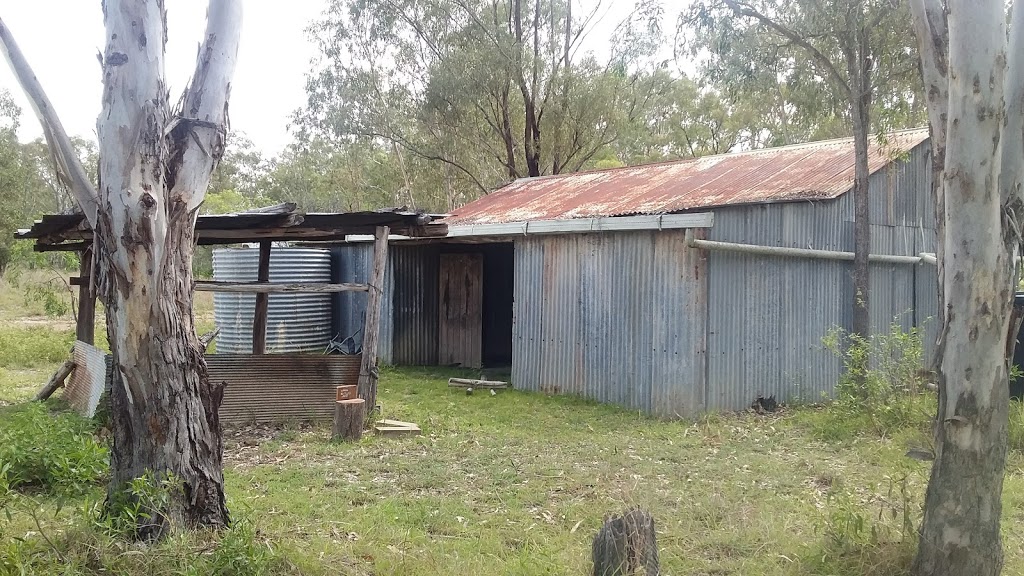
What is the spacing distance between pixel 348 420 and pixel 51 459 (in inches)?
118

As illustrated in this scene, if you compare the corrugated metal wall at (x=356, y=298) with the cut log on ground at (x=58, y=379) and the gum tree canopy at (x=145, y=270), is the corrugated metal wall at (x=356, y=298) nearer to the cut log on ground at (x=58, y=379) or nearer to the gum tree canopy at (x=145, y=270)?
the cut log on ground at (x=58, y=379)

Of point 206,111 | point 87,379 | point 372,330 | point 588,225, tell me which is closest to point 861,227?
point 588,225

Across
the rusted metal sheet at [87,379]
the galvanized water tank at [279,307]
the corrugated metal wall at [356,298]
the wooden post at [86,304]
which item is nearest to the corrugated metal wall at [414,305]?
the corrugated metal wall at [356,298]

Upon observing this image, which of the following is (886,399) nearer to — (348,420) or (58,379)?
(348,420)

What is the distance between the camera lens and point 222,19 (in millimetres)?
4914

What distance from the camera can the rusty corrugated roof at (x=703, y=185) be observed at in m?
10.2

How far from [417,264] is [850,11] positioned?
8107 mm

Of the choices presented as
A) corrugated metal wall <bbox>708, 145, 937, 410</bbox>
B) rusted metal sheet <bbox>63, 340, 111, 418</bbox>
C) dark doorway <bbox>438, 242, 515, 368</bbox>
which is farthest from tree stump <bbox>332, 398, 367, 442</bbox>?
dark doorway <bbox>438, 242, 515, 368</bbox>

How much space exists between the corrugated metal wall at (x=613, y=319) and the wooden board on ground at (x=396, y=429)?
2912 millimetres

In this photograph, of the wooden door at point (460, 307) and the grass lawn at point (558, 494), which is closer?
the grass lawn at point (558, 494)

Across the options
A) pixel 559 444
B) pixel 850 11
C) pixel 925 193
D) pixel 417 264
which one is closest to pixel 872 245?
pixel 925 193

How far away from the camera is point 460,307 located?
Result: 15070 millimetres

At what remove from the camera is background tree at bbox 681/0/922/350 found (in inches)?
390

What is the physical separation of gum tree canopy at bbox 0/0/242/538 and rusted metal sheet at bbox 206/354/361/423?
4.05 m
